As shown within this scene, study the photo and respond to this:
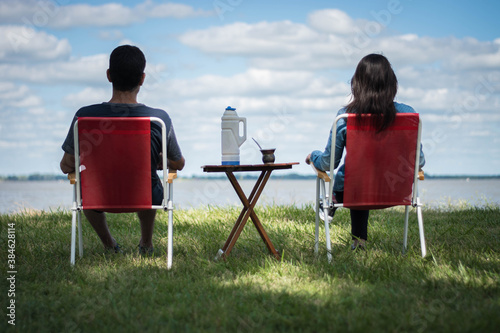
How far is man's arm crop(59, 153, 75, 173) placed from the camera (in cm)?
341

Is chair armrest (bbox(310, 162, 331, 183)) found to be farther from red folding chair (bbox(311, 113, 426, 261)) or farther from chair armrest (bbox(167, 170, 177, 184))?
chair armrest (bbox(167, 170, 177, 184))

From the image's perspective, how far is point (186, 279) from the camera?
298cm

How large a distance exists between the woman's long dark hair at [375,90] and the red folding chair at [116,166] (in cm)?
134

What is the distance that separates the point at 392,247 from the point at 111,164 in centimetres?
217

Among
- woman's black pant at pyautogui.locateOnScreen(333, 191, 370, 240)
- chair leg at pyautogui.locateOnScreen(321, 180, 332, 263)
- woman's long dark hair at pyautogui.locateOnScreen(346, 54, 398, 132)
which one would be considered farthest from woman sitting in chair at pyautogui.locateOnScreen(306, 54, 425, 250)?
woman's black pant at pyautogui.locateOnScreen(333, 191, 370, 240)

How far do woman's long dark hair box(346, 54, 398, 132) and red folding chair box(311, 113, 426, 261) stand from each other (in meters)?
0.07

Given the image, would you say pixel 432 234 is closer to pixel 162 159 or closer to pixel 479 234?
pixel 479 234

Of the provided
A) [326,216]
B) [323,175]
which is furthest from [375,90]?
[326,216]

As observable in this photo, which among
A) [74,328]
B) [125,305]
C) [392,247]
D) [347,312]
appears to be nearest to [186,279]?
[125,305]

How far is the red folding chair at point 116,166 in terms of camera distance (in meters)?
3.16

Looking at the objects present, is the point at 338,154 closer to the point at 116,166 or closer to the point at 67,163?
the point at 116,166

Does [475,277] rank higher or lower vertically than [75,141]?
lower

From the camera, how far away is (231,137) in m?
3.52
